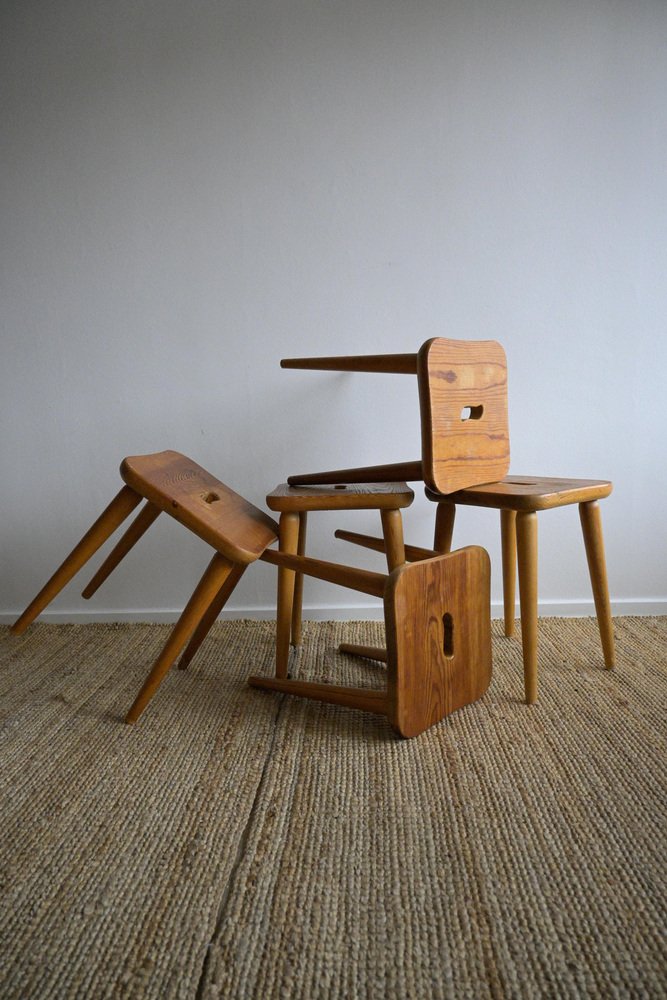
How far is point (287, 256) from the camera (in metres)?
1.59

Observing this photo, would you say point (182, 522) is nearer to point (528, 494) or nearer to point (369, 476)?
point (369, 476)

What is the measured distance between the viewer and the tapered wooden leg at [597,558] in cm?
127

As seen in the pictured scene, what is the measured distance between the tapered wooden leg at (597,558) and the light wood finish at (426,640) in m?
0.22

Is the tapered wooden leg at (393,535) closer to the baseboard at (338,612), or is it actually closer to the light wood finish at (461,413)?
the light wood finish at (461,413)

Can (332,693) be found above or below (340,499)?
below

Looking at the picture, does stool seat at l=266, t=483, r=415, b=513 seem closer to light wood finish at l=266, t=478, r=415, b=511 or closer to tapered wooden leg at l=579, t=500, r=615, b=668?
light wood finish at l=266, t=478, r=415, b=511

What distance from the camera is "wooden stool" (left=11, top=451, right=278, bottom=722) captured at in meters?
1.10

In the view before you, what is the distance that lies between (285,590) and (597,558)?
0.57 metres

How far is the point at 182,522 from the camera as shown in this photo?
110 centimetres

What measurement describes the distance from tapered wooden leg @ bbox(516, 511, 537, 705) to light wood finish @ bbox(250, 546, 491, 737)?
0.07 m

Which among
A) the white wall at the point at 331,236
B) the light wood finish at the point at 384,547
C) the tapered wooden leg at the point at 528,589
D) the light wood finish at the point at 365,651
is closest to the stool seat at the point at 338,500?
the light wood finish at the point at 384,547

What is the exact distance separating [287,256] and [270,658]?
0.90 metres

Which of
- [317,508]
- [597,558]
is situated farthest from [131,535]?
[597,558]

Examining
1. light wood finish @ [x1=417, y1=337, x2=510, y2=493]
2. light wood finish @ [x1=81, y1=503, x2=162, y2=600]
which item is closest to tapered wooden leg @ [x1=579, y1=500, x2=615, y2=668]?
light wood finish @ [x1=417, y1=337, x2=510, y2=493]
